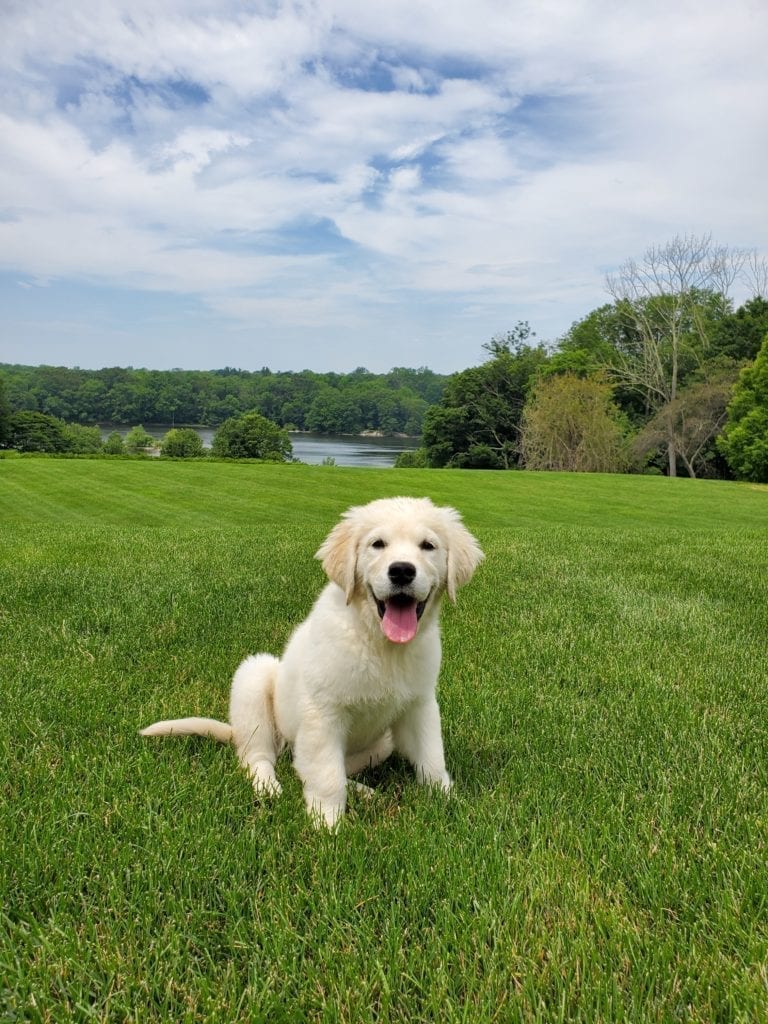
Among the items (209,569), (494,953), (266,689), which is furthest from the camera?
(209,569)

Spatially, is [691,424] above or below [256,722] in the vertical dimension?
above

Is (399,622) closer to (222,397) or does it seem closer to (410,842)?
(410,842)

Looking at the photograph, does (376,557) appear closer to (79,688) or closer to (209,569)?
(79,688)

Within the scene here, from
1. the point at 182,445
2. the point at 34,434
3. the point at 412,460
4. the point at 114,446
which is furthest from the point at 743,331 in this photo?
the point at 34,434

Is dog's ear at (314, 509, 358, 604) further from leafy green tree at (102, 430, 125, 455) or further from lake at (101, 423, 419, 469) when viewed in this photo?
leafy green tree at (102, 430, 125, 455)

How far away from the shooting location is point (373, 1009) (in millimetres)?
1657

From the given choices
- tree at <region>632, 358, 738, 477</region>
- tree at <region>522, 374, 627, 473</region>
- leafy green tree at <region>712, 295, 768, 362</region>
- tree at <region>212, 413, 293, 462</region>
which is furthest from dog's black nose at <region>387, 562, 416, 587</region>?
tree at <region>212, 413, 293, 462</region>

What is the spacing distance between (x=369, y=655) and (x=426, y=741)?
1.53 ft

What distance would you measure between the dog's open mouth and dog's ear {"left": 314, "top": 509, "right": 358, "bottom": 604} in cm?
14

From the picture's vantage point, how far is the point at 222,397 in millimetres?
109000

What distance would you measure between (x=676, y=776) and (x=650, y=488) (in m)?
24.1

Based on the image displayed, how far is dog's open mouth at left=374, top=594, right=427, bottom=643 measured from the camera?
8.28ft

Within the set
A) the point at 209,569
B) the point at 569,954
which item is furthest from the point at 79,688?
the point at 209,569

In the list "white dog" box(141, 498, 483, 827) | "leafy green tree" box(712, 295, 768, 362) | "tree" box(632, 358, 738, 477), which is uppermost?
"leafy green tree" box(712, 295, 768, 362)
